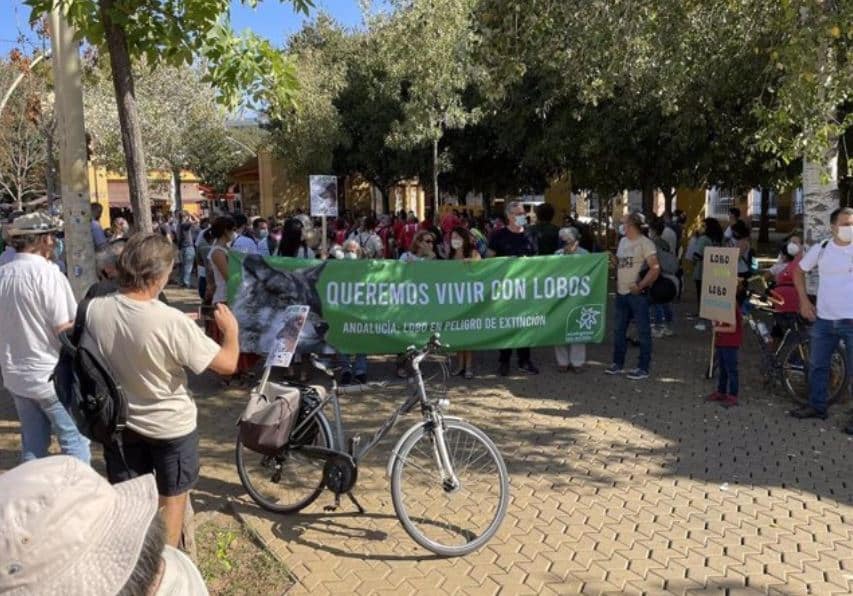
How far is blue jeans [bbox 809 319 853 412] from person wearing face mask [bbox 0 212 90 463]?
606 cm

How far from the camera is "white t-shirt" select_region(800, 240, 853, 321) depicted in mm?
6383

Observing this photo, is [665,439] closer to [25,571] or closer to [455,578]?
[455,578]

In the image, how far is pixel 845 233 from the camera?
6426mm

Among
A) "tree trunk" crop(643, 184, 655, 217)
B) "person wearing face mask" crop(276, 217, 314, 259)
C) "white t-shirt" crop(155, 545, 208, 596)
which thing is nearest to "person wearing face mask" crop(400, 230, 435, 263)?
"person wearing face mask" crop(276, 217, 314, 259)

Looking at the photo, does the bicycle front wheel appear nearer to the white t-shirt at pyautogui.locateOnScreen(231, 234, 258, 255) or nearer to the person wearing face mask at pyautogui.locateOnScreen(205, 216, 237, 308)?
the person wearing face mask at pyautogui.locateOnScreen(205, 216, 237, 308)

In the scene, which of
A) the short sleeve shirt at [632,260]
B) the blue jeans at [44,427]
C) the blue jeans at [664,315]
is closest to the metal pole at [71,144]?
the blue jeans at [44,427]

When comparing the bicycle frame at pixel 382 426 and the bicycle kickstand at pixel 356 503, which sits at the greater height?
the bicycle frame at pixel 382 426

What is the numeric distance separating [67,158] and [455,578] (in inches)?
171

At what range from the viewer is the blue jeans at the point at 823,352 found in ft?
21.2

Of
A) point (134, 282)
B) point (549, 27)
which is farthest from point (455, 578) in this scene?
point (549, 27)

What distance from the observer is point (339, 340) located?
25.8 feet

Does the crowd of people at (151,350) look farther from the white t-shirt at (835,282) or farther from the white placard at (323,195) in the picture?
the white placard at (323,195)

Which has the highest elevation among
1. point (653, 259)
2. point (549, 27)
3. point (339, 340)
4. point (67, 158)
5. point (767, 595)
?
point (549, 27)

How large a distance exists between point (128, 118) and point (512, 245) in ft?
15.7
